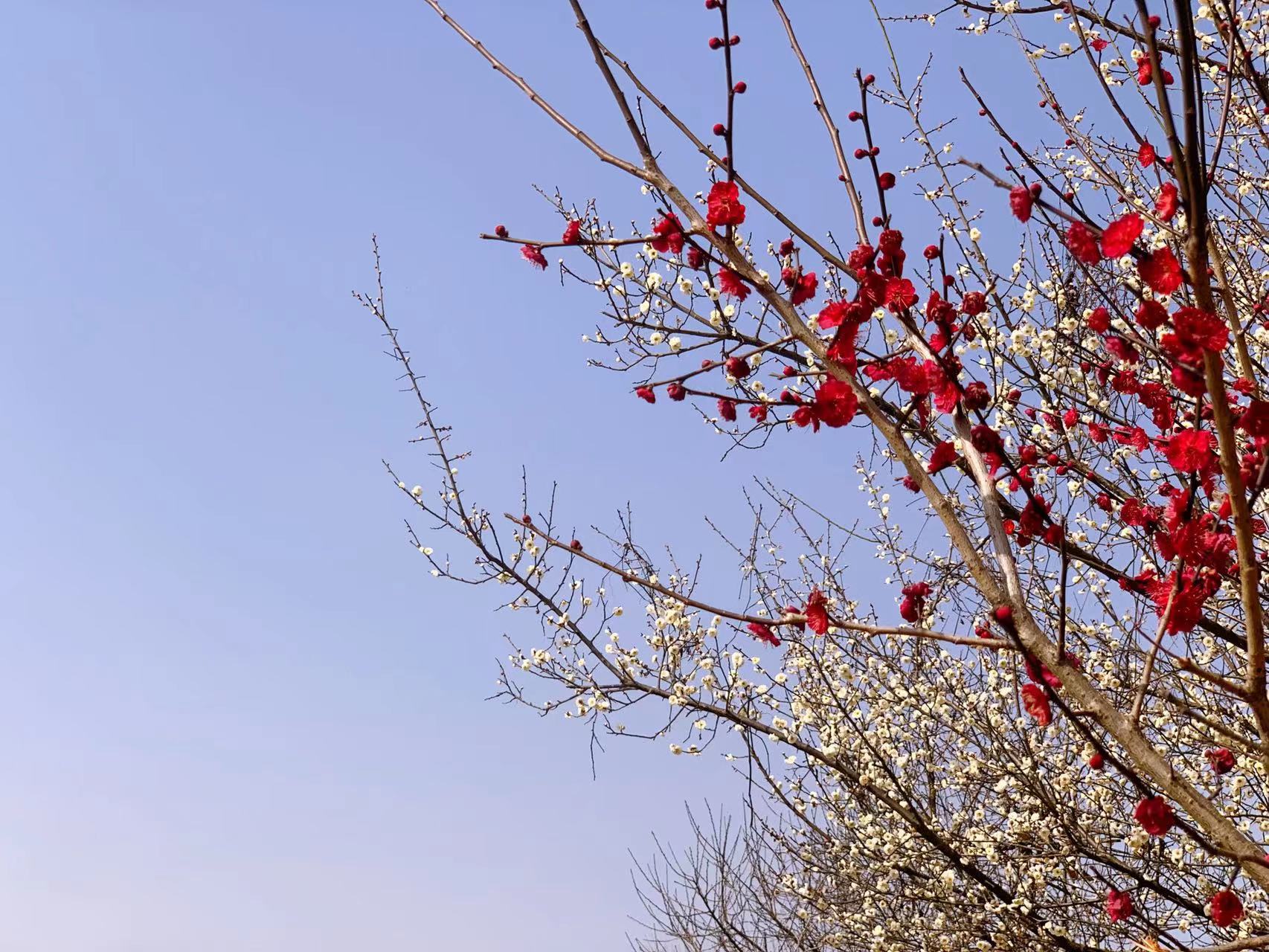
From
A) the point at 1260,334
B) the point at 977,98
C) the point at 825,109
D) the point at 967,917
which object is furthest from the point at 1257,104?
the point at 967,917

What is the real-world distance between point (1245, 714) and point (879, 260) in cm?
345

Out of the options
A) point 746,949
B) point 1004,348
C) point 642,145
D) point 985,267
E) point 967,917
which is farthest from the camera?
point 746,949

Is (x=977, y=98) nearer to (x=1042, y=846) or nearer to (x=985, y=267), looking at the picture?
(x=985, y=267)

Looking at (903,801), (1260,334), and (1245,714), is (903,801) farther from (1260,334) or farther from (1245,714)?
(1260,334)

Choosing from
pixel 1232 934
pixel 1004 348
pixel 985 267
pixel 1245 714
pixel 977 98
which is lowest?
pixel 1232 934

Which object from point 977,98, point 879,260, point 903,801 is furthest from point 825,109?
point 903,801

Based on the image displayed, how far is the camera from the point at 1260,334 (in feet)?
15.4

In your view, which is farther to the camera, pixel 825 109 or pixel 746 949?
pixel 746 949

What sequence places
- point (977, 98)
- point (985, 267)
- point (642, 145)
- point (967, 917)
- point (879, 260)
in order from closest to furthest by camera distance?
point (642, 145) → point (879, 260) → point (977, 98) → point (985, 267) → point (967, 917)

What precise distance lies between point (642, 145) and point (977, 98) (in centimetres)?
112

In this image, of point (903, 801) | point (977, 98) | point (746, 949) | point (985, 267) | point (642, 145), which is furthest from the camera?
point (746, 949)

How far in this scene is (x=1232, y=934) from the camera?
4.62 metres

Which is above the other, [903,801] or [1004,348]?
[1004,348]

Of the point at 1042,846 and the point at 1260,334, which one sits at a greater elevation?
the point at 1260,334
